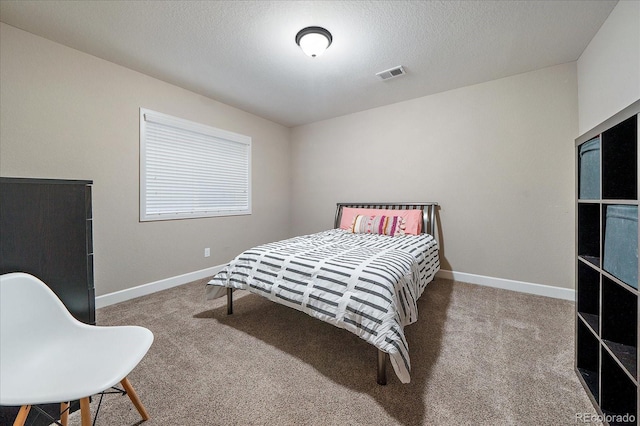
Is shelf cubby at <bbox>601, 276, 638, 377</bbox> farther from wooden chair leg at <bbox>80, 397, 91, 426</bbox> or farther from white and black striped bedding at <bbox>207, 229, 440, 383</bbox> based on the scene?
wooden chair leg at <bbox>80, 397, 91, 426</bbox>

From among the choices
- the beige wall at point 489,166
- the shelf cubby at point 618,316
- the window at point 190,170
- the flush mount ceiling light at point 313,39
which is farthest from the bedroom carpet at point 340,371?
the flush mount ceiling light at point 313,39

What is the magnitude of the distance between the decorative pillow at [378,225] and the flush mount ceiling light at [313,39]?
2065 millimetres

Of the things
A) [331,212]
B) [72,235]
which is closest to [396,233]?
[331,212]

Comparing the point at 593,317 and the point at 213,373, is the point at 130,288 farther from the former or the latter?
the point at 593,317

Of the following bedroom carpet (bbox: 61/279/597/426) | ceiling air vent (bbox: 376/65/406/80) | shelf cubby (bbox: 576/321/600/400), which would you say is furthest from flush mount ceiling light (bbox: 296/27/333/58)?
shelf cubby (bbox: 576/321/600/400)

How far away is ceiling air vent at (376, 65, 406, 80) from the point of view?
105 inches

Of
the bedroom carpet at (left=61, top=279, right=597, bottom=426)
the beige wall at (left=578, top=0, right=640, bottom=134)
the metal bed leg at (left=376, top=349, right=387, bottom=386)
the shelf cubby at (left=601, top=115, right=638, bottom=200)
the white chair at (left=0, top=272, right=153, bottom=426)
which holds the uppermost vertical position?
the beige wall at (left=578, top=0, right=640, bottom=134)

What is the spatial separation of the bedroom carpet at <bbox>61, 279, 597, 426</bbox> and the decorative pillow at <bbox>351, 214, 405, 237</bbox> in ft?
3.48

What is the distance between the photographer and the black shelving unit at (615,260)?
1020mm

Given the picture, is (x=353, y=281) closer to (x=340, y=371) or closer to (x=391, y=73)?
(x=340, y=371)

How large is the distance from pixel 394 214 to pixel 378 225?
11.0 inches

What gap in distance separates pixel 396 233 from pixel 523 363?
1.73 metres

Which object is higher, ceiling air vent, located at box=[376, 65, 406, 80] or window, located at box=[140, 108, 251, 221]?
ceiling air vent, located at box=[376, 65, 406, 80]

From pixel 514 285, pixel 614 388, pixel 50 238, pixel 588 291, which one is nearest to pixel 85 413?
pixel 50 238
